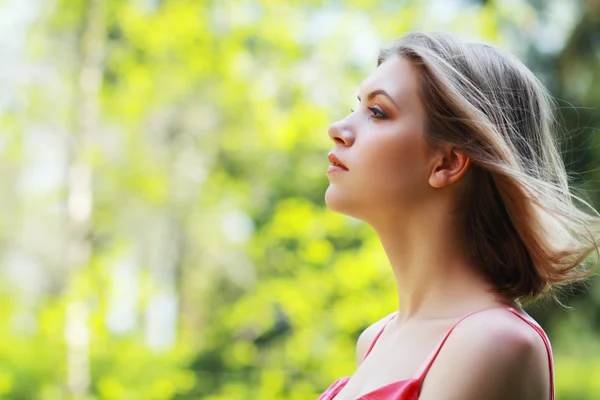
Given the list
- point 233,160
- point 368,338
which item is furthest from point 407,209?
point 233,160

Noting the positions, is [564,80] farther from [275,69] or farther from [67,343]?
[67,343]

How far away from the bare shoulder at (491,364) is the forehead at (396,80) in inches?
11.9

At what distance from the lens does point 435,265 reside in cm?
97

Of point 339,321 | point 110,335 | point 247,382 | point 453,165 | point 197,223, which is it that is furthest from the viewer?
point 197,223

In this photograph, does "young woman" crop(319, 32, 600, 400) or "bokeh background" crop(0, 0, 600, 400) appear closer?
"young woman" crop(319, 32, 600, 400)

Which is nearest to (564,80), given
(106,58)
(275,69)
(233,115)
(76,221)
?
(233,115)

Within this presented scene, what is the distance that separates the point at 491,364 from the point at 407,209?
0.23 m

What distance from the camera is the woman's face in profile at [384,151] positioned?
0.96 m

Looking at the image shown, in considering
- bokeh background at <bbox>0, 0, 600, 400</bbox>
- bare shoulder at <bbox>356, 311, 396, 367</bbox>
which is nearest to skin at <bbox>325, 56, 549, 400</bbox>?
bare shoulder at <bbox>356, 311, 396, 367</bbox>

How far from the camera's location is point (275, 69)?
395cm

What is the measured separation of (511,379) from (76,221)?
3.34 metres

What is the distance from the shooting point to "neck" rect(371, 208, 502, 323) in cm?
95

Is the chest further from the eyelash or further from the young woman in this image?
the eyelash

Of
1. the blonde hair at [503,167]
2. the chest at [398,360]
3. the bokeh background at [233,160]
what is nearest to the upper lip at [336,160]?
the blonde hair at [503,167]
